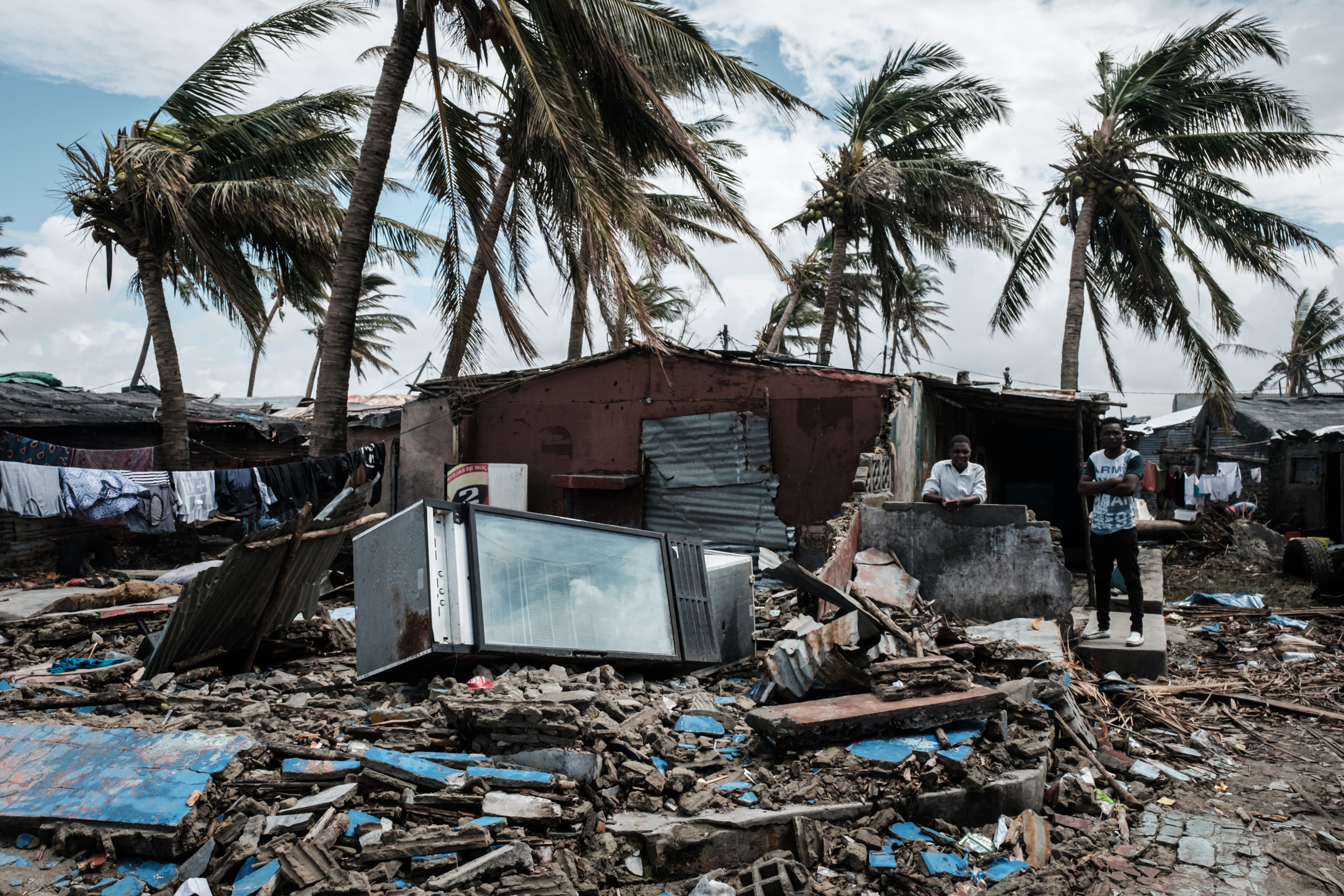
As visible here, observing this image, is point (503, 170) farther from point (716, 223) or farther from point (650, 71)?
point (716, 223)

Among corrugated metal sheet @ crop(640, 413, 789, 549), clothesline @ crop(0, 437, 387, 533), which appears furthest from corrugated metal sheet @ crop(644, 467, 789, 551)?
clothesline @ crop(0, 437, 387, 533)

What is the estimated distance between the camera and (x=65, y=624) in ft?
22.6

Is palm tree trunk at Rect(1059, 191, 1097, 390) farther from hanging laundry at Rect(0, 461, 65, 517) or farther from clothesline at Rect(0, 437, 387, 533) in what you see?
hanging laundry at Rect(0, 461, 65, 517)

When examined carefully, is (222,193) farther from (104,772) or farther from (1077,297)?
(1077,297)

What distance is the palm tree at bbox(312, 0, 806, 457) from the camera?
8.04 metres

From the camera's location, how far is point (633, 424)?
11938 millimetres

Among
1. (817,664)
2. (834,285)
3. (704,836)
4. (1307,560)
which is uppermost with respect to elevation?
(834,285)

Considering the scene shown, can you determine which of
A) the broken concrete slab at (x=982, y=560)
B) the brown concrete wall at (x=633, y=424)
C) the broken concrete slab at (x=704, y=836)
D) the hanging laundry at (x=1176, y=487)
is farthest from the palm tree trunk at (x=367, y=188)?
the hanging laundry at (x=1176, y=487)

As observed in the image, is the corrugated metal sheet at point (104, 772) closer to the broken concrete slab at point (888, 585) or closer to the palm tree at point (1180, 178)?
the broken concrete slab at point (888, 585)

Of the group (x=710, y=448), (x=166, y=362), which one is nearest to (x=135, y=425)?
(x=166, y=362)

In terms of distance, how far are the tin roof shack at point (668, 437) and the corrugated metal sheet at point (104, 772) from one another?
7.41 meters

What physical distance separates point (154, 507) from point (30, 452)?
6.07 ft

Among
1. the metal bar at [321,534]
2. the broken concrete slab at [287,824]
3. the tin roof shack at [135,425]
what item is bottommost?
the broken concrete slab at [287,824]

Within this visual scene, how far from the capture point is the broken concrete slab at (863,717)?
4.02 m
